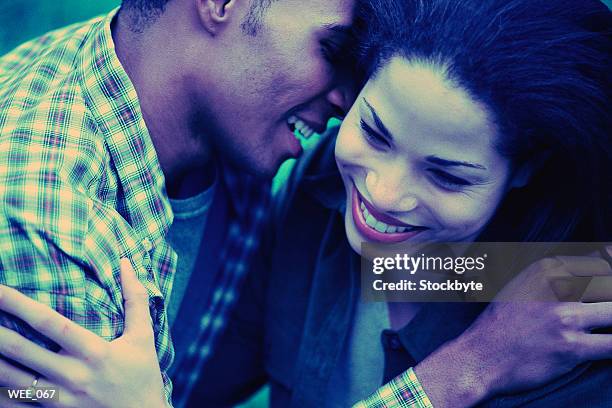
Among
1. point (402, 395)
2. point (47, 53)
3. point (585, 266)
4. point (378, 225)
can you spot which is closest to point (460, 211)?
point (378, 225)

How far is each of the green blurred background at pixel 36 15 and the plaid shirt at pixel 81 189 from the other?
80 centimetres

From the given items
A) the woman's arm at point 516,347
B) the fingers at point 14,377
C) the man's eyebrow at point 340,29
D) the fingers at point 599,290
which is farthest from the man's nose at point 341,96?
the fingers at point 14,377

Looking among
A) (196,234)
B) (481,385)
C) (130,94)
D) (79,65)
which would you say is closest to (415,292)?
(481,385)

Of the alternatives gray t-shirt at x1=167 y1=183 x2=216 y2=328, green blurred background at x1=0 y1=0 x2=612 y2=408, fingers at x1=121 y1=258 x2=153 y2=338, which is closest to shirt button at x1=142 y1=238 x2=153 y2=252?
fingers at x1=121 y1=258 x2=153 y2=338

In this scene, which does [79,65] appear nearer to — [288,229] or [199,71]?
[199,71]

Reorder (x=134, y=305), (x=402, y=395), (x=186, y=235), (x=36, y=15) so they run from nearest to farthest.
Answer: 1. (x=134, y=305)
2. (x=402, y=395)
3. (x=186, y=235)
4. (x=36, y=15)

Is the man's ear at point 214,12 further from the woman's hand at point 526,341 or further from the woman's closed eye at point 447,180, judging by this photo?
the woman's hand at point 526,341

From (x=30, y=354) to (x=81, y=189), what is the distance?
1.01ft

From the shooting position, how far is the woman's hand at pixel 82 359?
3.91ft

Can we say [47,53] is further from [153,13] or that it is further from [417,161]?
[417,161]

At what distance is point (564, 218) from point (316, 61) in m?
0.61

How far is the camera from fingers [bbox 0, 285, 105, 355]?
1185 mm

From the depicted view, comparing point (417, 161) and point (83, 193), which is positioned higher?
point (417, 161)

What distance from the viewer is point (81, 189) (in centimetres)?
131
